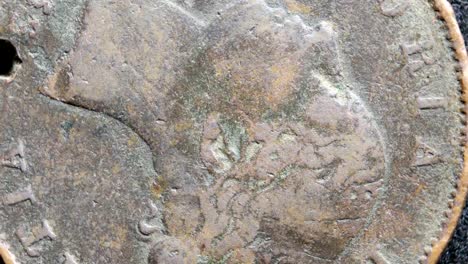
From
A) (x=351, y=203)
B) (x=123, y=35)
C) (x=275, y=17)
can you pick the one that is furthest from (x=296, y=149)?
(x=123, y=35)

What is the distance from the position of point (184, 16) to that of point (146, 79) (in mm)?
139

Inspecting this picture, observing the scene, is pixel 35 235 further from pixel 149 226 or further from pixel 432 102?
pixel 432 102

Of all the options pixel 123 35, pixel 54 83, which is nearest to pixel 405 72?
pixel 123 35

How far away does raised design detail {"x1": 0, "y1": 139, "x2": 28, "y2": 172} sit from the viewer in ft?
4.27

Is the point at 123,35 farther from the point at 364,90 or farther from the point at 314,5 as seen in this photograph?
the point at 364,90

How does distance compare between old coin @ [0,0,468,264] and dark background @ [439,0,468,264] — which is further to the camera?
dark background @ [439,0,468,264]

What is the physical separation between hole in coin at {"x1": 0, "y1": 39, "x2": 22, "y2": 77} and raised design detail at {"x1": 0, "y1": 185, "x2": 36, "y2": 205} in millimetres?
228

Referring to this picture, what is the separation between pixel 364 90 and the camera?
1296mm

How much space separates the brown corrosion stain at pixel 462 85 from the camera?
129cm

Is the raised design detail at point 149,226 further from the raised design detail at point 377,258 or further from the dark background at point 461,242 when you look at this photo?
the dark background at point 461,242

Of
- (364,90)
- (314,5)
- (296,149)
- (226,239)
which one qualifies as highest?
(314,5)

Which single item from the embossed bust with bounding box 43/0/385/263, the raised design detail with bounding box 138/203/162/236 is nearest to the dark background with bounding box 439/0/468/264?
the embossed bust with bounding box 43/0/385/263

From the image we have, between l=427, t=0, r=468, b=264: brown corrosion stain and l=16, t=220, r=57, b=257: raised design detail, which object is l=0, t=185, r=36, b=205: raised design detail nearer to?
l=16, t=220, r=57, b=257: raised design detail

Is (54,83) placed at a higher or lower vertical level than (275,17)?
lower
